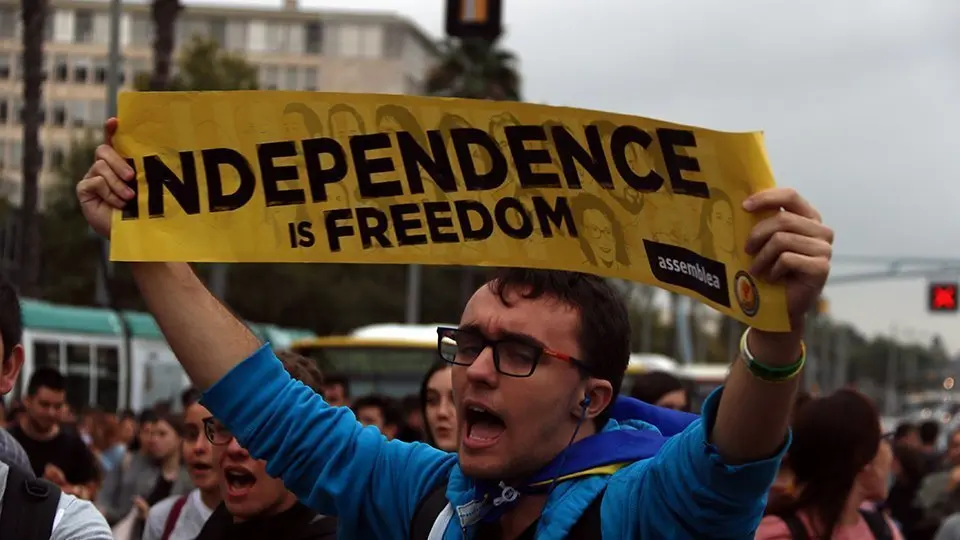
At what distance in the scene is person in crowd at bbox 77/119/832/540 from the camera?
2740 millimetres

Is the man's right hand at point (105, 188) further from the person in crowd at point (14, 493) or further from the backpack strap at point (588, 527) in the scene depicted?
the backpack strap at point (588, 527)

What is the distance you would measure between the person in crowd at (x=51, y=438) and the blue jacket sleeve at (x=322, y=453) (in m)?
5.30

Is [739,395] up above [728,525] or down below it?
above

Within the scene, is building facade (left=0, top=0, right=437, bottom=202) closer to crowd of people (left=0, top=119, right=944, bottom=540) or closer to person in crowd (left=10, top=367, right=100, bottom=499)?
person in crowd (left=10, top=367, right=100, bottom=499)

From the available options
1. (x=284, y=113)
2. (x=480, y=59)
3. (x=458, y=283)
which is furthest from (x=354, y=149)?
(x=458, y=283)

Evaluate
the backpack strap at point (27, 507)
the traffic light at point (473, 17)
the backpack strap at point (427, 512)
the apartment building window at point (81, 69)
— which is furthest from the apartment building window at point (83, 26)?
the backpack strap at point (427, 512)

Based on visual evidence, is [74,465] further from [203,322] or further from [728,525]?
[728,525]

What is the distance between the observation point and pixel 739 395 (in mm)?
2744

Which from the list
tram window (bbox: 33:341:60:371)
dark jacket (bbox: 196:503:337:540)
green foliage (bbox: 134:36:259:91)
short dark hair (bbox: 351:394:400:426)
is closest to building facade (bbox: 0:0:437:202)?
green foliage (bbox: 134:36:259:91)

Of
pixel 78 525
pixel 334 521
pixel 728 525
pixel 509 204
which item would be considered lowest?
pixel 334 521

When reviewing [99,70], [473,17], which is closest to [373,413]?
[473,17]

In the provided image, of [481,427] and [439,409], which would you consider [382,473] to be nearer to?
[481,427]

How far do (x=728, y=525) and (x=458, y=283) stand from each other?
62.9 metres

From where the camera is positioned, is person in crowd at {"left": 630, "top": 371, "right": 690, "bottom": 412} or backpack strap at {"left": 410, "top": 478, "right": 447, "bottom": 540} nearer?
backpack strap at {"left": 410, "top": 478, "right": 447, "bottom": 540}
